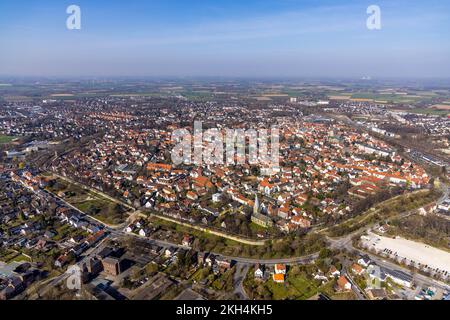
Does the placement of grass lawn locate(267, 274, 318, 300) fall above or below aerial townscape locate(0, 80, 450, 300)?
below

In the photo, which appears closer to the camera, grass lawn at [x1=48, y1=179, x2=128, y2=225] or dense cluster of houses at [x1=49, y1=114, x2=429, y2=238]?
grass lawn at [x1=48, y1=179, x2=128, y2=225]

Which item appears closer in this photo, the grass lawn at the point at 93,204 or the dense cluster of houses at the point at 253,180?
the grass lawn at the point at 93,204

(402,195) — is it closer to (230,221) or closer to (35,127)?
(230,221)

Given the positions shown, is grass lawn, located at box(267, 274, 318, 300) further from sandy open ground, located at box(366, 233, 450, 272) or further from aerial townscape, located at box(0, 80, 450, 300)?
sandy open ground, located at box(366, 233, 450, 272)

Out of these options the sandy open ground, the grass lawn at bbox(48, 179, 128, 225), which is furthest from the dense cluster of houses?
the sandy open ground

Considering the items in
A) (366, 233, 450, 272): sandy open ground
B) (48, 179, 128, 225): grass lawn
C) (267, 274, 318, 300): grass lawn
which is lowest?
(267, 274, 318, 300): grass lawn

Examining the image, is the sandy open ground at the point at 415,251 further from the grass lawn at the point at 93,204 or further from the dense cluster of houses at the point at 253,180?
the grass lawn at the point at 93,204

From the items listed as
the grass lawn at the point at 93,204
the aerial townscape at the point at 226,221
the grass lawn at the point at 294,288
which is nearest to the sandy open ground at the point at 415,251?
the aerial townscape at the point at 226,221
